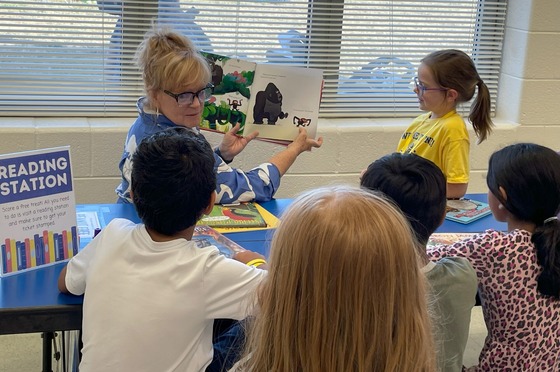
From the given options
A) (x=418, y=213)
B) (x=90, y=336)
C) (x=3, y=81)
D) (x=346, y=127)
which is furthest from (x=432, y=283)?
(x=3, y=81)

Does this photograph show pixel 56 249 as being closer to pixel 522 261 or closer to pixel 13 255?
pixel 13 255

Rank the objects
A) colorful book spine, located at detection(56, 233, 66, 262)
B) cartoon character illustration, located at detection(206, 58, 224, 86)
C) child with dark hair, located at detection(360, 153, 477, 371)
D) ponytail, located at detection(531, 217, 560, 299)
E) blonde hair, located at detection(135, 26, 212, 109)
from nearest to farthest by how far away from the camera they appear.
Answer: child with dark hair, located at detection(360, 153, 477, 371)
ponytail, located at detection(531, 217, 560, 299)
colorful book spine, located at detection(56, 233, 66, 262)
blonde hair, located at detection(135, 26, 212, 109)
cartoon character illustration, located at detection(206, 58, 224, 86)

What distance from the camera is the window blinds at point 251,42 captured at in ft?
11.1

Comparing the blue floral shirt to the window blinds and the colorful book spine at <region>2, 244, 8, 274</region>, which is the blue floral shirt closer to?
Result: the colorful book spine at <region>2, 244, 8, 274</region>

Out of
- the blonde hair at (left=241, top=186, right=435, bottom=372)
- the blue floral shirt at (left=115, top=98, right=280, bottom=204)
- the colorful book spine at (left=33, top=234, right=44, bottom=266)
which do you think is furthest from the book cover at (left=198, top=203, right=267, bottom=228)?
the blonde hair at (left=241, top=186, right=435, bottom=372)

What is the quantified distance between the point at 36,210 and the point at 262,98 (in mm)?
938

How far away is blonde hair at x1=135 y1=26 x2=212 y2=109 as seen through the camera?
2.39m

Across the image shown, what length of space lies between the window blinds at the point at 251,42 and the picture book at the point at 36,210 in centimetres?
160

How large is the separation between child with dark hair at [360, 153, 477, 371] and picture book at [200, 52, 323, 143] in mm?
877

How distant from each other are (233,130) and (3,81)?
1.34 m

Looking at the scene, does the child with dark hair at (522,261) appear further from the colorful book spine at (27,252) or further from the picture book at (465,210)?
the colorful book spine at (27,252)

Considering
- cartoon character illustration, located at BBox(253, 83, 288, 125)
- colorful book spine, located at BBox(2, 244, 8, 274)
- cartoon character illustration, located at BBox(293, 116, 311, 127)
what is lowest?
colorful book spine, located at BBox(2, 244, 8, 274)

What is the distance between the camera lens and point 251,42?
364 centimetres

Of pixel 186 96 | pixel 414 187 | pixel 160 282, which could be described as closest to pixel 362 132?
pixel 186 96
